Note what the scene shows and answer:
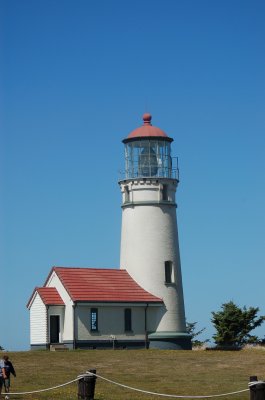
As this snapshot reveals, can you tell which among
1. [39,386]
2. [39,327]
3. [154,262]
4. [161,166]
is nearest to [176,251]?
[154,262]

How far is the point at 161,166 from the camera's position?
193 ft

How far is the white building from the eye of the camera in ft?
179

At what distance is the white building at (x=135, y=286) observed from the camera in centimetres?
5462

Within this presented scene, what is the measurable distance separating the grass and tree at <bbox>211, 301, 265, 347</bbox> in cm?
945

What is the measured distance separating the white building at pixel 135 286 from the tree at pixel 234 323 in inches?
165

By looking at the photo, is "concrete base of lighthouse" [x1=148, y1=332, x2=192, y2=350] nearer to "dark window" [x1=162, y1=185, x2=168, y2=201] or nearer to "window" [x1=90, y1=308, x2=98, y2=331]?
"window" [x1=90, y1=308, x2=98, y2=331]

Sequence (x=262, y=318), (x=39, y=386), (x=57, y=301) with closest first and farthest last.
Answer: (x=39, y=386) < (x=57, y=301) < (x=262, y=318)

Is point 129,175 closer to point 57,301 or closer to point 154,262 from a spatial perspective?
point 154,262

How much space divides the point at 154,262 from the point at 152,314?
3152 mm

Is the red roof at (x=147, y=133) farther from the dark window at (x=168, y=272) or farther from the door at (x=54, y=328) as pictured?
the door at (x=54, y=328)

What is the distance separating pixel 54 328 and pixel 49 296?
1.93 meters

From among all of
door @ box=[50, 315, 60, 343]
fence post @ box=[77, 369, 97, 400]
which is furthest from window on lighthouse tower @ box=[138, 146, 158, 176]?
fence post @ box=[77, 369, 97, 400]

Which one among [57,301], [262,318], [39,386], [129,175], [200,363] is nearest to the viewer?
[39,386]

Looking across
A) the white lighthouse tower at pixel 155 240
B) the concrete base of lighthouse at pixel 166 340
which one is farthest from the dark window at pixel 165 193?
the concrete base of lighthouse at pixel 166 340
